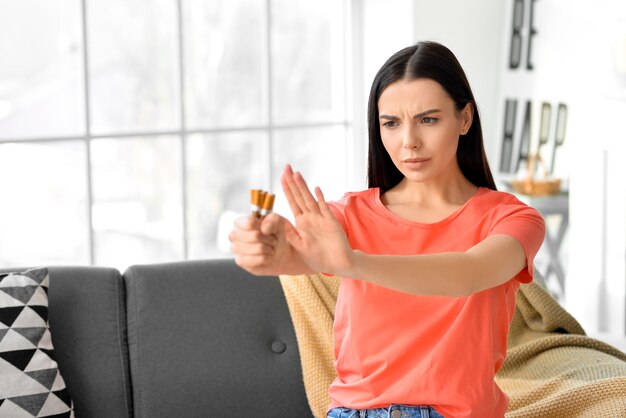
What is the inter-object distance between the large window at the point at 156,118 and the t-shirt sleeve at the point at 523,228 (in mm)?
2741

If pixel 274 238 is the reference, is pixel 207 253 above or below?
below

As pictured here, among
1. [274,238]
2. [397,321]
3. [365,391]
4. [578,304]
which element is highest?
[274,238]

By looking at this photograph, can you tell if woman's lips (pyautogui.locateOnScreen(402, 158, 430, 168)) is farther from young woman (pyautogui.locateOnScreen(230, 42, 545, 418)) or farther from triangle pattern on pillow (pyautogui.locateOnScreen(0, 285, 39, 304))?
triangle pattern on pillow (pyautogui.locateOnScreen(0, 285, 39, 304))

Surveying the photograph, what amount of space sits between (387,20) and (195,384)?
262cm

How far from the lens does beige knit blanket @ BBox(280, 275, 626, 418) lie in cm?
231

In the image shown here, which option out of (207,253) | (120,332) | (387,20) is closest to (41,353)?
(120,332)

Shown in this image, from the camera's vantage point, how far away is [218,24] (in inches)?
181

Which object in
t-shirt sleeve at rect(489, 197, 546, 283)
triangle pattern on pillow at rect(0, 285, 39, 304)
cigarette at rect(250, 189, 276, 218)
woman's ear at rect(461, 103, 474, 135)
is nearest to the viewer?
cigarette at rect(250, 189, 276, 218)

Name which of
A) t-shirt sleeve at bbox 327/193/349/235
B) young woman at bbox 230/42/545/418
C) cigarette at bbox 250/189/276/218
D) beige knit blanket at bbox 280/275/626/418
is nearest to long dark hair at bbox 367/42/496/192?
young woman at bbox 230/42/545/418

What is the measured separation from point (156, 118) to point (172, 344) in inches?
81.2

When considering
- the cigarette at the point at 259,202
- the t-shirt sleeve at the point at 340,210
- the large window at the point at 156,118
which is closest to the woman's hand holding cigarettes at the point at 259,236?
the cigarette at the point at 259,202

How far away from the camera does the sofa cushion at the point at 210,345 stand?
8.36ft

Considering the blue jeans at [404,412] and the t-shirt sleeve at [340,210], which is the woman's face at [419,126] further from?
the blue jeans at [404,412]

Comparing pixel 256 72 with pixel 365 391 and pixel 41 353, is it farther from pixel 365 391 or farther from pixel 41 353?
pixel 365 391
